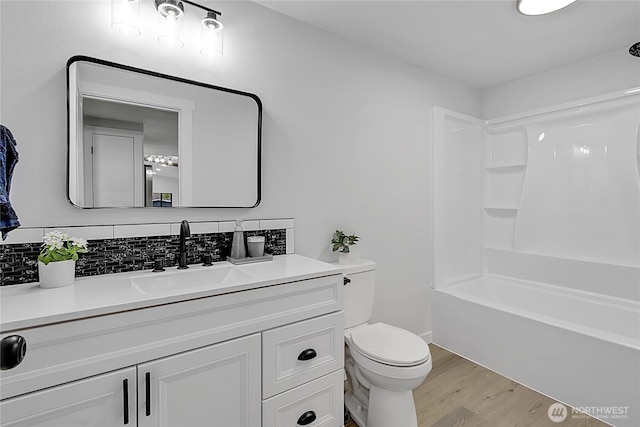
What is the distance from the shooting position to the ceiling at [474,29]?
190cm

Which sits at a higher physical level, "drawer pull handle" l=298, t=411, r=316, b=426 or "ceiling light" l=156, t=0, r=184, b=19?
"ceiling light" l=156, t=0, r=184, b=19

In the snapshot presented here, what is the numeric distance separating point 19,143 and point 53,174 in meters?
0.16

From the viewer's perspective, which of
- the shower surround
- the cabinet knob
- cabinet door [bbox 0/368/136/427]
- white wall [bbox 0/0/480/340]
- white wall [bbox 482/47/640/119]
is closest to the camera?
the cabinet knob

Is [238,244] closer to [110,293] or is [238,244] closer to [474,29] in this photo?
[110,293]

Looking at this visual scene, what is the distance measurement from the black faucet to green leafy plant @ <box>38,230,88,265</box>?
0.38 meters

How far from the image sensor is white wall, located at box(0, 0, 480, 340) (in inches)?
51.8

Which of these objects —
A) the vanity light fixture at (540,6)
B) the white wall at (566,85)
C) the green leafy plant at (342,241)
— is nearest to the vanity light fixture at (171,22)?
the green leafy plant at (342,241)

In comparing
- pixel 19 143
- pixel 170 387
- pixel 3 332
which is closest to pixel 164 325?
pixel 170 387

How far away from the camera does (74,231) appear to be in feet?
4.54

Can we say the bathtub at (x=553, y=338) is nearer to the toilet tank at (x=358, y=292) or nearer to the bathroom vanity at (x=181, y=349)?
the toilet tank at (x=358, y=292)

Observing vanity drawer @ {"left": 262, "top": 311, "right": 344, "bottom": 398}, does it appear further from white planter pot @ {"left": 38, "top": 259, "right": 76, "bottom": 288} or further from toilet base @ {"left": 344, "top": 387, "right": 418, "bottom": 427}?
white planter pot @ {"left": 38, "top": 259, "right": 76, "bottom": 288}

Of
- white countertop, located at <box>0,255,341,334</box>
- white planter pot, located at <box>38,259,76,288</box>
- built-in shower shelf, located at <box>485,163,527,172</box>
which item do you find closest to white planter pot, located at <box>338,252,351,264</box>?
white countertop, located at <box>0,255,341,334</box>

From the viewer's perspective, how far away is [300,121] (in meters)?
2.05

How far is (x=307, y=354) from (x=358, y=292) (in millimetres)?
730
